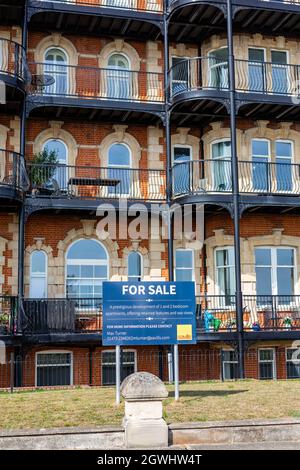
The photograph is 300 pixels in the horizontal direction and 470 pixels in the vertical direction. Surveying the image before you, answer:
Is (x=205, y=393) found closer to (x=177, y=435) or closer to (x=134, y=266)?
(x=177, y=435)

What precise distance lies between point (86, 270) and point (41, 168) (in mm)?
3313

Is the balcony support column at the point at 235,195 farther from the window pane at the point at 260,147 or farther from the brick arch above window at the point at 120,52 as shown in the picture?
the brick arch above window at the point at 120,52

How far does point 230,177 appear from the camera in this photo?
1933cm

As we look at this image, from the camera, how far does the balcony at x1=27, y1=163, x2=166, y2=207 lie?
18281mm

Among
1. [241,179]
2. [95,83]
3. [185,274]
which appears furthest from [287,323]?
[95,83]

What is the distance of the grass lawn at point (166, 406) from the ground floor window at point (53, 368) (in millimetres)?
4126

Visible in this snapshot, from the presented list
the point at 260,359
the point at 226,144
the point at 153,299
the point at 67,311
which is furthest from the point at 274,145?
the point at 153,299

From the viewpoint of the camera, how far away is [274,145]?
68.0 ft

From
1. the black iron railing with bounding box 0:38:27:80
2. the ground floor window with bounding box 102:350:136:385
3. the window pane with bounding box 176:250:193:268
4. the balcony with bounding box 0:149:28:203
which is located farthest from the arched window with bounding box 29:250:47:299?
the black iron railing with bounding box 0:38:27:80

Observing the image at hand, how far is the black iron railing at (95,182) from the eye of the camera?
1839cm

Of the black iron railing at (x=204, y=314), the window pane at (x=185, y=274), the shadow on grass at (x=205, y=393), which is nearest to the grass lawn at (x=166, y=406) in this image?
the shadow on grass at (x=205, y=393)

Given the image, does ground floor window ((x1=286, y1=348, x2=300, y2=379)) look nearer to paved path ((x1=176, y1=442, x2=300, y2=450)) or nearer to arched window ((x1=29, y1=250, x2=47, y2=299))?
arched window ((x1=29, y1=250, x2=47, y2=299))

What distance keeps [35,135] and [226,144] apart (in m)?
6.01

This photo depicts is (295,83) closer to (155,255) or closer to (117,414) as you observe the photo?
(155,255)
